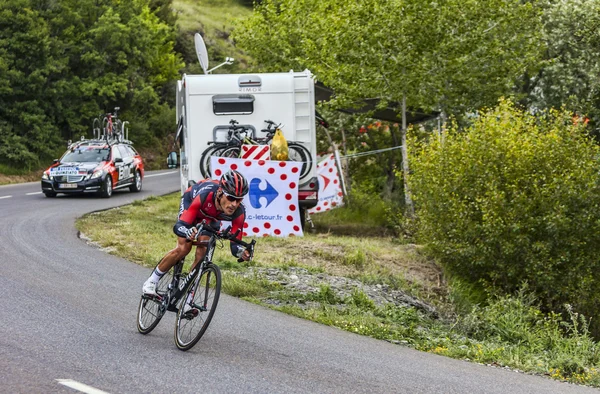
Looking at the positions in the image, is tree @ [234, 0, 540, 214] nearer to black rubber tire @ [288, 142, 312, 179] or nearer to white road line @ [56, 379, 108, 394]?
black rubber tire @ [288, 142, 312, 179]

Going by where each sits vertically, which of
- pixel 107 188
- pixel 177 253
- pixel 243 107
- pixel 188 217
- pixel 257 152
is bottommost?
pixel 107 188

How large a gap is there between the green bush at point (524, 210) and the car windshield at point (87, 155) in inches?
542

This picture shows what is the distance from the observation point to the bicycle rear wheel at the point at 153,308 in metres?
8.53

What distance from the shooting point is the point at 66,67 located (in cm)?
4097

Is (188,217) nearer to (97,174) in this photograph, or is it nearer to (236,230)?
(236,230)

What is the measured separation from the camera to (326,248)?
15898 millimetres

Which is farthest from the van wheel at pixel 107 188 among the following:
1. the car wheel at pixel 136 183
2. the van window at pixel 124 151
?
the car wheel at pixel 136 183

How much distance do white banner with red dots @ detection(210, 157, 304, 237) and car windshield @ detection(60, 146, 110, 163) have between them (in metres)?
10.3

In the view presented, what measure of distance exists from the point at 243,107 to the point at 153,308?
9.54m

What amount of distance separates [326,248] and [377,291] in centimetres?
313

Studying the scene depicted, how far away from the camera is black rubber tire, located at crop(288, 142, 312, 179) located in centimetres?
1767

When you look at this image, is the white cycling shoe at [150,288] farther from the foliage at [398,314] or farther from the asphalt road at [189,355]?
the foliage at [398,314]

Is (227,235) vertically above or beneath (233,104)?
beneath

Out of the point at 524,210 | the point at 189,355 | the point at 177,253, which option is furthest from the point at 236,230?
the point at 524,210
